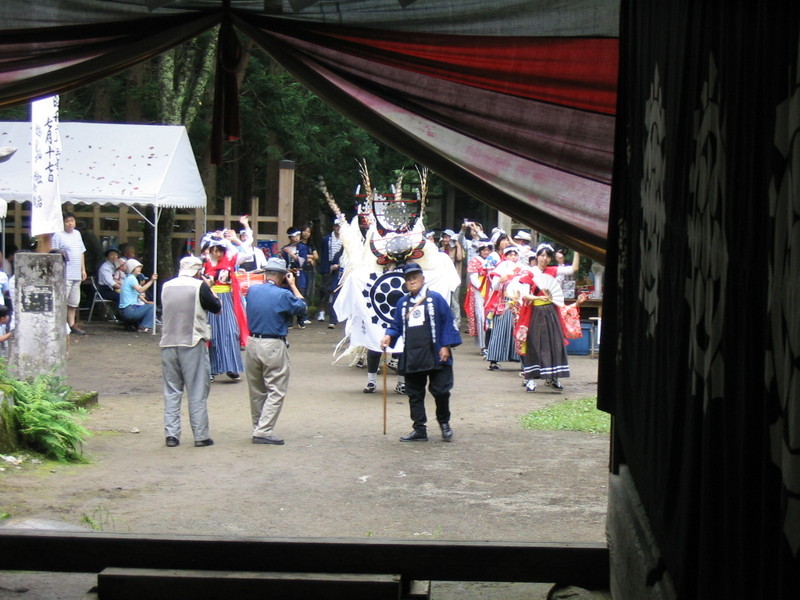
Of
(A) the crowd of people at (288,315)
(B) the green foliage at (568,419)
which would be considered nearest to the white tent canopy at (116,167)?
(A) the crowd of people at (288,315)

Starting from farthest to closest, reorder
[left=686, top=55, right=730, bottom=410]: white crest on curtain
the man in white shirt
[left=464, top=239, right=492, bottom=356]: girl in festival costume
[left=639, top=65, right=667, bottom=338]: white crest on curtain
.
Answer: [left=464, top=239, right=492, bottom=356]: girl in festival costume
the man in white shirt
[left=639, top=65, right=667, bottom=338]: white crest on curtain
[left=686, top=55, right=730, bottom=410]: white crest on curtain

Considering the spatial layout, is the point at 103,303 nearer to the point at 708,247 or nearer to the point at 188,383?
the point at 188,383

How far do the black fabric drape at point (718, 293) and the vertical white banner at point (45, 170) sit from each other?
11203 mm

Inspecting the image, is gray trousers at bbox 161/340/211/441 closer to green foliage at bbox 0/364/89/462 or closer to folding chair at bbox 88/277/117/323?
green foliage at bbox 0/364/89/462

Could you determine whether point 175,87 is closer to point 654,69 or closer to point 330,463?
point 330,463

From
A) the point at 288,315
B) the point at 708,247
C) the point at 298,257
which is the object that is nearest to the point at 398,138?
the point at 708,247

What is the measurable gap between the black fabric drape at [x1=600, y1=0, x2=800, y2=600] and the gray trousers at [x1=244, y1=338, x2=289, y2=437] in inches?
270

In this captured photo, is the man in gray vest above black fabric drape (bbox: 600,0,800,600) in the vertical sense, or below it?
below

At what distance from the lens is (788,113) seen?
1831 mm

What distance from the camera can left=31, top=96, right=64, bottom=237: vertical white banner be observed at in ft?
45.4

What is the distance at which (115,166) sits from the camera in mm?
19312

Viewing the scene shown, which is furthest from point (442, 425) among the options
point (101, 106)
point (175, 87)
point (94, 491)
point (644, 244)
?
point (101, 106)

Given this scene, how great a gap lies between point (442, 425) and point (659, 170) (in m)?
7.85

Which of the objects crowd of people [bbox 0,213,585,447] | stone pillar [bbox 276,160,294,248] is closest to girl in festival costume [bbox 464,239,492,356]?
crowd of people [bbox 0,213,585,447]
